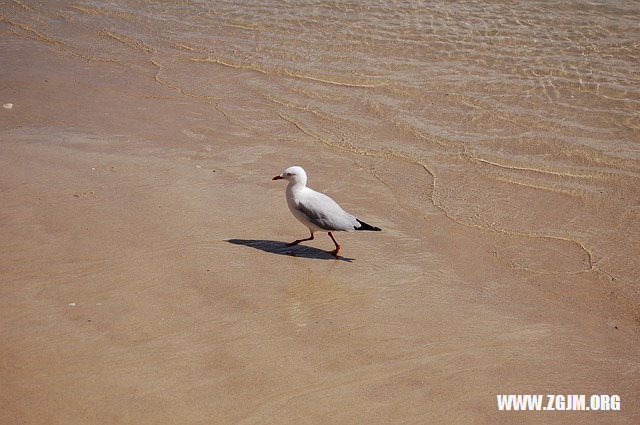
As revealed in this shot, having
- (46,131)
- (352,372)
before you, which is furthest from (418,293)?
(46,131)

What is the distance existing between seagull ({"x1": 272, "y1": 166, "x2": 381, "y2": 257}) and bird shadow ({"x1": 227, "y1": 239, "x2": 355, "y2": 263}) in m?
0.06

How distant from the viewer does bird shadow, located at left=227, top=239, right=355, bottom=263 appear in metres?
5.90

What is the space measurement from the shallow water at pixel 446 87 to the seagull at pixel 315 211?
1.34 metres

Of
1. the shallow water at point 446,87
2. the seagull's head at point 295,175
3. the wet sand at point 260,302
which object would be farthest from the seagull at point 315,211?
the shallow water at point 446,87

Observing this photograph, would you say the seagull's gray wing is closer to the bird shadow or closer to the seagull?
the seagull

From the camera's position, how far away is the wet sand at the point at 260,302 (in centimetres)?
416

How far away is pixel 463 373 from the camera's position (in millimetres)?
4523

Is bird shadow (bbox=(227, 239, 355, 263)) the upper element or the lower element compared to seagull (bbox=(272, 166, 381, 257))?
lower

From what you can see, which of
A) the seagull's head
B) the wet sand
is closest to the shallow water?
the wet sand

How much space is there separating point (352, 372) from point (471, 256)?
212 centimetres

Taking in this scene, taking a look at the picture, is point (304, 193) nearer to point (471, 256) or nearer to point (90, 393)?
point (471, 256)

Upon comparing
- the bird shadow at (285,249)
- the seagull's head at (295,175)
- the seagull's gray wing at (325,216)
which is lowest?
the bird shadow at (285,249)

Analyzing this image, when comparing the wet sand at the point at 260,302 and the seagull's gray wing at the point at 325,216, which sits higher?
the seagull's gray wing at the point at 325,216

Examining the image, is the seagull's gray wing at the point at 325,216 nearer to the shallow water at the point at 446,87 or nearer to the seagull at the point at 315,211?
the seagull at the point at 315,211
